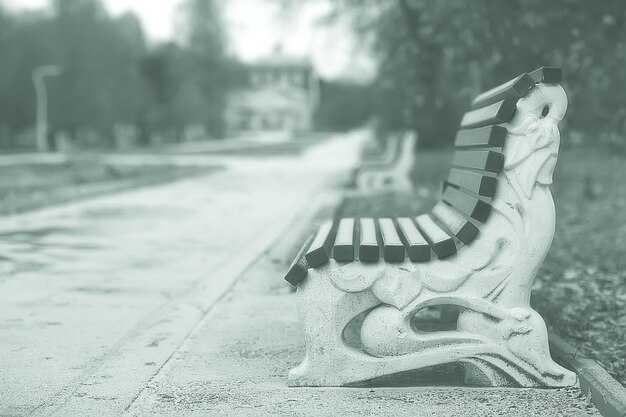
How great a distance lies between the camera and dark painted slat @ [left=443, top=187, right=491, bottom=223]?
3918 millimetres

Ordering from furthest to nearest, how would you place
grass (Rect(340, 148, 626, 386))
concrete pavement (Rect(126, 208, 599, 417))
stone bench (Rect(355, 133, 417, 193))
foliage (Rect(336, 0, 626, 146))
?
stone bench (Rect(355, 133, 417, 193))
foliage (Rect(336, 0, 626, 146))
grass (Rect(340, 148, 626, 386))
concrete pavement (Rect(126, 208, 599, 417))

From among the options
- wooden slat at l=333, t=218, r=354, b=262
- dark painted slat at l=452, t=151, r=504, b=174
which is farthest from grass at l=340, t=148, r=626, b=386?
wooden slat at l=333, t=218, r=354, b=262

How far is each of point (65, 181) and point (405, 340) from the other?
53.9 ft

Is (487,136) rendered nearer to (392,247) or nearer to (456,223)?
(456,223)

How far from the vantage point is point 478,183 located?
4012 millimetres

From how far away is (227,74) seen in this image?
83062 millimetres

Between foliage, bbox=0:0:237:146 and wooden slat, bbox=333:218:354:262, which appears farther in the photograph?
foliage, bbox=0:0:237:146

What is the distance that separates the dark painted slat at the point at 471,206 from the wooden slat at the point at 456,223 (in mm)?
46

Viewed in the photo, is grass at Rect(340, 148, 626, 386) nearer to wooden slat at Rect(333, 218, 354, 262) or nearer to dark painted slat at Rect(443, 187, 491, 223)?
dark painted slat at Rect(443, 187, 491, 223)

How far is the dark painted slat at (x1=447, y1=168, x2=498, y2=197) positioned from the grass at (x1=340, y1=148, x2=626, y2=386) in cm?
108

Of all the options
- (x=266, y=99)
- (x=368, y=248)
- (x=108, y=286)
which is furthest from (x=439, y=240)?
(x=266, y=99)

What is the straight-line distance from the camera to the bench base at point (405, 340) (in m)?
3.85

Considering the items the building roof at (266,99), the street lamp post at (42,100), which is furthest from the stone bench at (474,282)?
the building roof at (266,99)

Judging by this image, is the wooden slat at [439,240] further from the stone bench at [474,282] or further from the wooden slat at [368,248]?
the wooden slat at [368,248]
